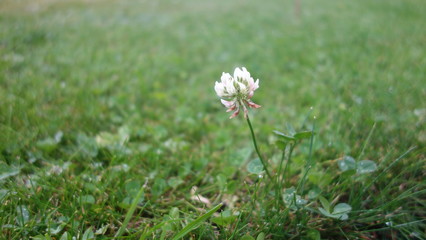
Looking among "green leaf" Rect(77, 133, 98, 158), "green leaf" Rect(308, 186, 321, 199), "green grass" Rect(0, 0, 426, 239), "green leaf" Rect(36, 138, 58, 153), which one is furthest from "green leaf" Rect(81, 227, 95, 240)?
"green leaf" Rect(308, 186, 321, 199)

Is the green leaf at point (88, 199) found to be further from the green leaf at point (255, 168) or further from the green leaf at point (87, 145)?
the green leaf at point (255, 168)

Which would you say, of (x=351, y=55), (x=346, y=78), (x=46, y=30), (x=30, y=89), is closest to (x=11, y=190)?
(x=30, y=89)

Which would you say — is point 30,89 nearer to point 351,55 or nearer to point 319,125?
point 319,125

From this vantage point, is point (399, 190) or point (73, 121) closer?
point (399, 190)

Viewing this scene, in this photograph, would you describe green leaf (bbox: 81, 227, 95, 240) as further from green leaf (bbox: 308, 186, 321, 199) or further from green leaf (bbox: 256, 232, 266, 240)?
green leaf (bbox: 308, 186, 321, 199)

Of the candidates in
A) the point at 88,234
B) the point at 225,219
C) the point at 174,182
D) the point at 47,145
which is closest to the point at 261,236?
the point at 225,219

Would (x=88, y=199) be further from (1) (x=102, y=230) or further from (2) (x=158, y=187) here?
(2) (x=158, y=187)
